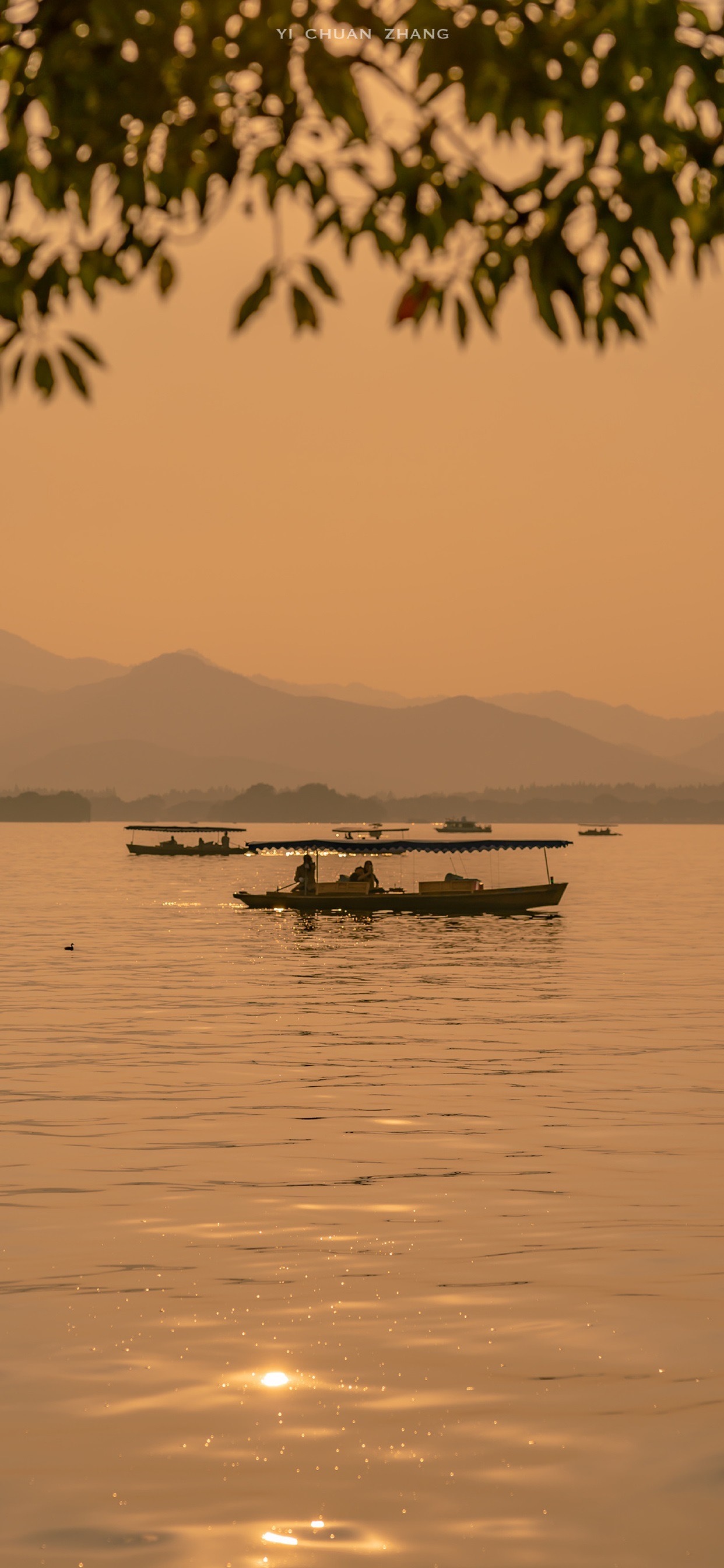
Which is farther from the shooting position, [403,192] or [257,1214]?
[257,1214]

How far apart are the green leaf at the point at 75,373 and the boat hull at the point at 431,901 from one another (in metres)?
76.0

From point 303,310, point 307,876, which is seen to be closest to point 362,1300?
point 303,310

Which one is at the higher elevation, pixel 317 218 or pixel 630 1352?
pixel 317 218

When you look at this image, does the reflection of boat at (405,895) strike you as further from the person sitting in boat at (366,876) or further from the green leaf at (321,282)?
the green leaf at (321,282)

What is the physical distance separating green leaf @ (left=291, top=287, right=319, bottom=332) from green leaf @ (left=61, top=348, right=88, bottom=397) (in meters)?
1.05

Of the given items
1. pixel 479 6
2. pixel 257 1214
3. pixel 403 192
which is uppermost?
pixel 479 6

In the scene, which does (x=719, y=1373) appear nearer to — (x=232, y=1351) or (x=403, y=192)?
(x=232, y=1351)

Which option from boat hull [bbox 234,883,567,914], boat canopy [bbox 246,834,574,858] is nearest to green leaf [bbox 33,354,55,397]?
boat canopy [bbox 246,834,574,858]

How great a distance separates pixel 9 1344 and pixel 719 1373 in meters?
5.72

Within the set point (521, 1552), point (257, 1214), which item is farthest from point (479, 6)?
point (257, 1214)

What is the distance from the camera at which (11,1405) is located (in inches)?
476

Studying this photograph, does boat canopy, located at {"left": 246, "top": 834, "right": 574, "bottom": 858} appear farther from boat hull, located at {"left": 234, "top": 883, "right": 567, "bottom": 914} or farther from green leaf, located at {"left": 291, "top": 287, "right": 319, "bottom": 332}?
green leaf, located at {"left": 291, "top": 287, "right": 319, "bottom": 332}

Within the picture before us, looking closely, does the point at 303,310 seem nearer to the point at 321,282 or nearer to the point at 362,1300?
the point at 321,282

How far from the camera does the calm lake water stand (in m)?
10.1
